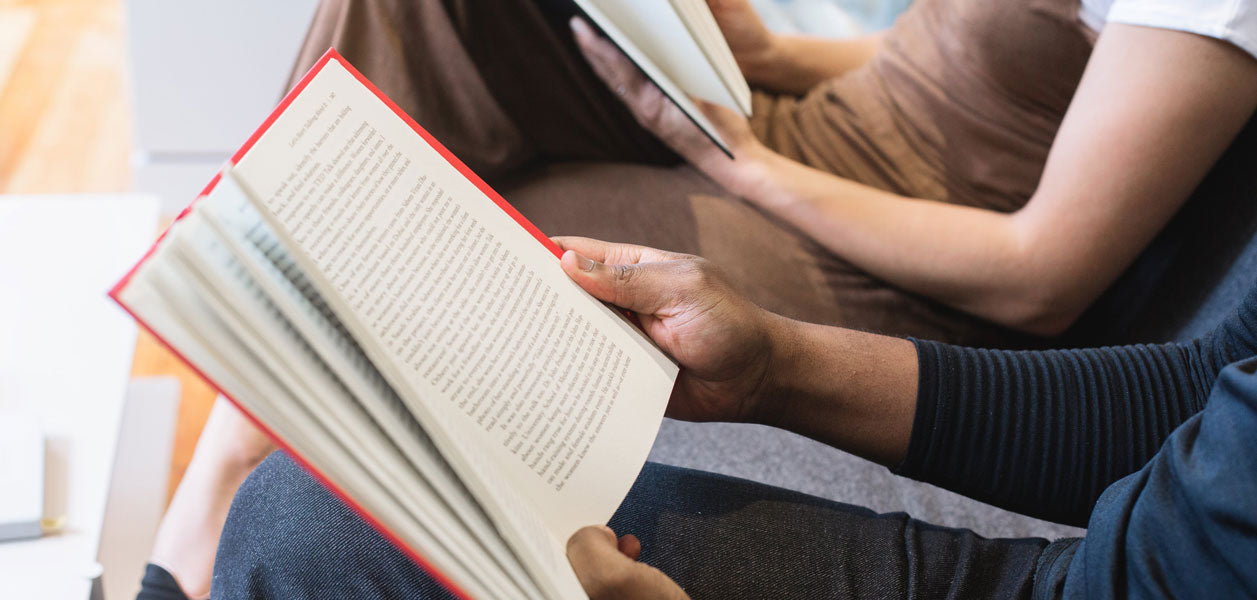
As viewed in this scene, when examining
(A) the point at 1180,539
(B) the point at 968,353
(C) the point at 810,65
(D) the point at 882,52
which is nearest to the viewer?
(A) the point at 1180,539

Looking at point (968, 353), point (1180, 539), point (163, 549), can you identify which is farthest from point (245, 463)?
point (1180, 539)

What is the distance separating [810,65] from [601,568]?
0.79m

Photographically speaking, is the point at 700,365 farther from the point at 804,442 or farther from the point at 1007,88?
the point at 1007,88

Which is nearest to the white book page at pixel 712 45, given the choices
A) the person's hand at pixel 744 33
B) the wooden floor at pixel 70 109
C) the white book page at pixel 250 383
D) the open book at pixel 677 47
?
the open book at pixel 677 47

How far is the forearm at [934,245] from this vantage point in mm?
817

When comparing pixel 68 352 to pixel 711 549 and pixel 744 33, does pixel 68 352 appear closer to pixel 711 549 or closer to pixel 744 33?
pixel 711 549

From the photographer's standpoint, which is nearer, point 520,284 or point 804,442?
point 520,284

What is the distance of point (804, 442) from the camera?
33.2 inches

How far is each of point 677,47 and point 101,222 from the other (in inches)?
24.4

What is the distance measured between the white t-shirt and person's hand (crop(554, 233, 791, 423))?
1.16ft

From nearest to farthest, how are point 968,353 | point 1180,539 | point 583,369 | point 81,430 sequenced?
point 1180,539 → point 583,369 → point 968,353 → point 81,430

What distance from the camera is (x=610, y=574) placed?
0.48 metres

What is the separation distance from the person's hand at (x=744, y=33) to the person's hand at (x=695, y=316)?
503 mm

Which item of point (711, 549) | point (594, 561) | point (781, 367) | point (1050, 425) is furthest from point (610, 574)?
point (1050, 425)
